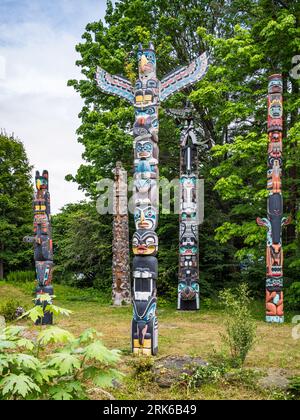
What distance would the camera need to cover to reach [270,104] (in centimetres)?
1205

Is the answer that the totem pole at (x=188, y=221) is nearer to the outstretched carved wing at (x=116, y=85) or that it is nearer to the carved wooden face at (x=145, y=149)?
the outstretched carved wing at (x=116, y=85)

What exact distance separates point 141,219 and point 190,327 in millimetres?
3933

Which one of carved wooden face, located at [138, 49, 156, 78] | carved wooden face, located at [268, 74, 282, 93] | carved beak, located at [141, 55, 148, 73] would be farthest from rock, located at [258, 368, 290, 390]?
carved wooden face, located at [268, 74, 282, 93]

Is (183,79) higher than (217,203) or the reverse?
higher

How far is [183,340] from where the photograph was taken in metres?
9.32

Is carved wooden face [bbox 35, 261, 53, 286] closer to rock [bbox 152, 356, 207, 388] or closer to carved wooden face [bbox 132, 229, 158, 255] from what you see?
carved wooden face [bbox 132, 229, 158, 255]

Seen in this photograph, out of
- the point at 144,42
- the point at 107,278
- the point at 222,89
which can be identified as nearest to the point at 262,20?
the point at 222,89

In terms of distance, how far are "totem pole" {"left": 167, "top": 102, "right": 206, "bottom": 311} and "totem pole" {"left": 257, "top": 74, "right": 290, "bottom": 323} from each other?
9.81ft

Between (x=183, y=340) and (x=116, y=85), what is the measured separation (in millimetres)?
5625

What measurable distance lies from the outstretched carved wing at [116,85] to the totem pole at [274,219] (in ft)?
15.3

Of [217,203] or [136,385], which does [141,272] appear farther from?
[217,203]

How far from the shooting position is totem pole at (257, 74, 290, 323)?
11.6 meters
